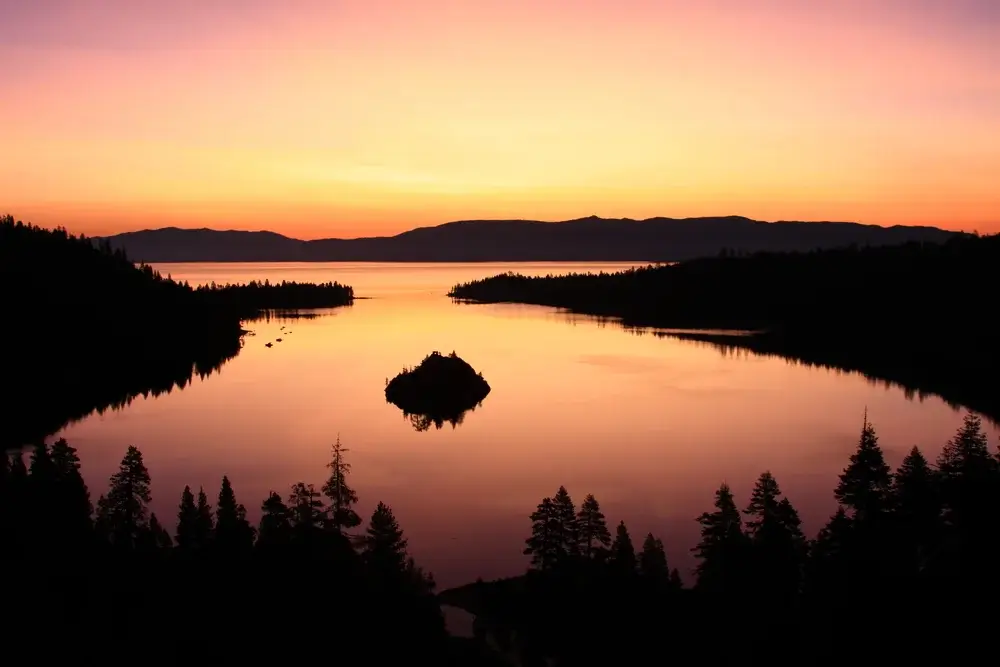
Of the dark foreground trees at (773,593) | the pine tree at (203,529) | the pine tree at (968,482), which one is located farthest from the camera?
the pine tree at (968,482)

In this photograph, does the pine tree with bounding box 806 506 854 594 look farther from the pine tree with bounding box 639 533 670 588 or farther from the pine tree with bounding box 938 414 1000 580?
the pine tree with bounding box 639 533 670 588

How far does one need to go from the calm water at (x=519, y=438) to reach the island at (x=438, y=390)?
1.59 m

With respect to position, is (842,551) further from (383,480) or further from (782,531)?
(383,480)

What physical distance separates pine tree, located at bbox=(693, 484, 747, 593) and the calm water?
5624mm

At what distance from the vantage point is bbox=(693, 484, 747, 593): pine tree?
27625 mm

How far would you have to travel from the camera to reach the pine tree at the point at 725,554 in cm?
2762

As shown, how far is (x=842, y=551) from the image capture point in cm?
2820

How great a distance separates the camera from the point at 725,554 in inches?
1117

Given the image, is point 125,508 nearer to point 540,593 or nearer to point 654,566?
point 540,593

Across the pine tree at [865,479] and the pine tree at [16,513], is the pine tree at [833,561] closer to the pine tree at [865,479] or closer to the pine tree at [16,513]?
the pine tree at [865,479]

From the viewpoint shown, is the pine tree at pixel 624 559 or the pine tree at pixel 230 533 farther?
the pine tree at pixel 230 533

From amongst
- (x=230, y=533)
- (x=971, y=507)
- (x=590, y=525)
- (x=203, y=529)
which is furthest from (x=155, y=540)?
(x=971, y=507)

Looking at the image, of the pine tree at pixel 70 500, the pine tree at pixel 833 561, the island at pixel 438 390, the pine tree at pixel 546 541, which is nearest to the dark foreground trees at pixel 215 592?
the pine tree at pixel 70 500

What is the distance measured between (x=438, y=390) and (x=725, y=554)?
2131 inches
